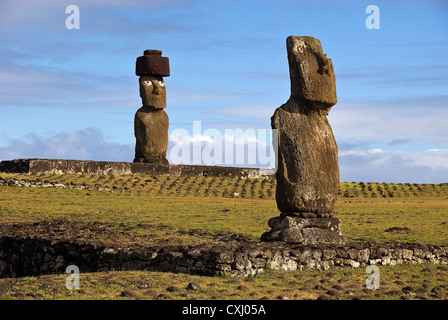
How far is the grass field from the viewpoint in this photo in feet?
29.0

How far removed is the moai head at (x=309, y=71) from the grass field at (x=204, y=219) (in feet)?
10.7

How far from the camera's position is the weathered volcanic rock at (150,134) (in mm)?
30422

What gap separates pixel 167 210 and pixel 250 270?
10194mm

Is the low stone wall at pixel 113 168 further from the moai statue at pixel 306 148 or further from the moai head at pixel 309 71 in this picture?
the moai head at pixel 309 71

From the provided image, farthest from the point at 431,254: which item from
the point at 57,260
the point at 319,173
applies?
the point at 57,260

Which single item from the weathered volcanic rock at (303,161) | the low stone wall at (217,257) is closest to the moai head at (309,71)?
the weathered volcanic rock at (303,161)

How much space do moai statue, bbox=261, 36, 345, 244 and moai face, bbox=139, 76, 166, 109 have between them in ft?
61.3

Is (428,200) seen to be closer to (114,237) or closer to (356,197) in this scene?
(356,197)

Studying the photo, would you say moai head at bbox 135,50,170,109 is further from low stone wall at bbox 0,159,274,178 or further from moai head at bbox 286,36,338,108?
moai head at bbox 286,36,338,108

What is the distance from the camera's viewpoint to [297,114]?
1238 cm

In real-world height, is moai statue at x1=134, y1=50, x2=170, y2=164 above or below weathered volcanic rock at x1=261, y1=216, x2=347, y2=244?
above

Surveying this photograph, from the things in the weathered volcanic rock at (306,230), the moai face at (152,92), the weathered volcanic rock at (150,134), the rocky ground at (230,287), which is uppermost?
the moai face at (152,92)

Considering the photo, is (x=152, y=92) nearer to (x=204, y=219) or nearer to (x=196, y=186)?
(x=196, y=186)

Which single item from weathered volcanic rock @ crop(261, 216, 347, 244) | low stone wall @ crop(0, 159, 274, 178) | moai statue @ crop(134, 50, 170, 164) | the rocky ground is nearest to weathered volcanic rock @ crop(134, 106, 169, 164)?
moai statue @ crop(134, 50, 170, 164)
